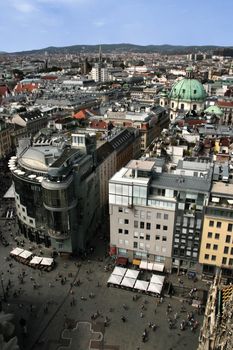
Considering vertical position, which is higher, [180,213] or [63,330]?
[180,213]

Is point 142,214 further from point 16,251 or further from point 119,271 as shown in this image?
point 16,251

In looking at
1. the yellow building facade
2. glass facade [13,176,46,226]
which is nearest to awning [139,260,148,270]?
the yellow building facade

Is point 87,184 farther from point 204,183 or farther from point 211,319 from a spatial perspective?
point 211,319

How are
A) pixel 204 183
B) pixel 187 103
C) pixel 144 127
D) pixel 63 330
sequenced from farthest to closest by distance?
pixel 187 103
pixel 144 127
pixel 204 183
pixel 63 330

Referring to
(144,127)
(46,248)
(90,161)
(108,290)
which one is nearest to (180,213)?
(108,290)

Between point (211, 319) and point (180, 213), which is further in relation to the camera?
point (180, 213)

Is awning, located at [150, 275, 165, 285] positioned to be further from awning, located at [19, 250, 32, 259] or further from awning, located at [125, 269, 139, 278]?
awning, located at [19, 250, 32, 259]

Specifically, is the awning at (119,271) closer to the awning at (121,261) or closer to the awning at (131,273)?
the awning at (131,273)
